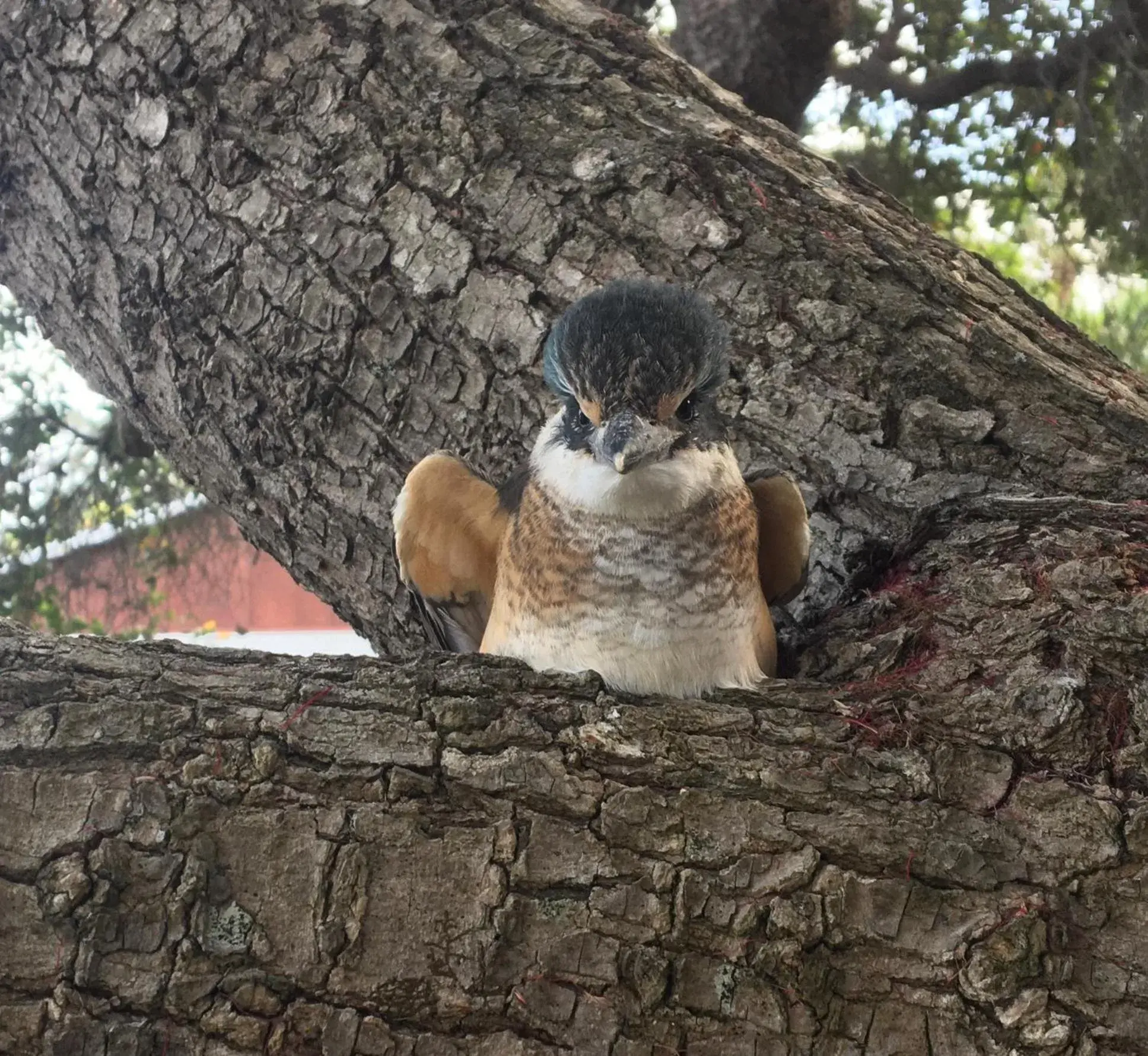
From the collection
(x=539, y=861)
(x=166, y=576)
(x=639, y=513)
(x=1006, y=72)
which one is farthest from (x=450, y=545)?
(x=166, y=576)

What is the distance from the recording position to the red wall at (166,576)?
4609mm

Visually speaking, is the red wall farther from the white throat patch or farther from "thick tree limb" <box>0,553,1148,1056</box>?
"thick tree limb" <box>0,553,1148,1056</box>

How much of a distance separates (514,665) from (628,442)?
476 millimetres

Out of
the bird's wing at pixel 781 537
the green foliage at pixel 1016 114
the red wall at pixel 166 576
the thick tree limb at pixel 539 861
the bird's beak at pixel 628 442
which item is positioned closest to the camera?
the thick tree limb at pixel 539 861

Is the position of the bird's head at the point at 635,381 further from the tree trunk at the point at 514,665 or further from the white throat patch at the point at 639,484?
the tree trunk at the point at 514,665

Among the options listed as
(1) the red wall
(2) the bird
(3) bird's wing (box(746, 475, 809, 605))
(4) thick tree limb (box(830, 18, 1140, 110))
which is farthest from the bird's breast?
(4) thick tree limb (box(830, 18, 1140, 110))

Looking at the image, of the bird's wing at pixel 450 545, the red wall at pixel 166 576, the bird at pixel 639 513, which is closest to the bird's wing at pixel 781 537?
the bird at pixel 639 513

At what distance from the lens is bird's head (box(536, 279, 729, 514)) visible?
1981 millimetres

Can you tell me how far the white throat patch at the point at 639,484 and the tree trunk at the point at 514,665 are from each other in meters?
0.30

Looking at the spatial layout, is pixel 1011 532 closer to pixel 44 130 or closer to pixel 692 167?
pixel 692 167

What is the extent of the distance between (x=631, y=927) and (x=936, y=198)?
12.5 feet

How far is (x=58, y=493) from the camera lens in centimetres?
440

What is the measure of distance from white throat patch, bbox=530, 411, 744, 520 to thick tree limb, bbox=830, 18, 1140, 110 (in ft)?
8.72

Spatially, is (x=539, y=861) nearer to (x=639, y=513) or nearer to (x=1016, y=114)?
(x=639, y=513)
